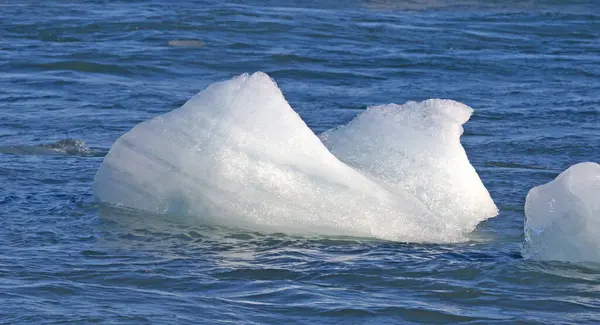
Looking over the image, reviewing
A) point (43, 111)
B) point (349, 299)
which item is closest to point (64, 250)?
point (349, 299)

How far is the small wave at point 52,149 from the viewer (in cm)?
902

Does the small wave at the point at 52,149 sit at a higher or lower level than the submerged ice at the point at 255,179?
lower

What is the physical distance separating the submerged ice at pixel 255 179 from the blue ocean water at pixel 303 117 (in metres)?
0.12

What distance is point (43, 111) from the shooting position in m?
10.8

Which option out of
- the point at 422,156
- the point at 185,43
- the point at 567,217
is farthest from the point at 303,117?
the point at 567,217

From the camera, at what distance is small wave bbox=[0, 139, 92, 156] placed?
9.02 metres

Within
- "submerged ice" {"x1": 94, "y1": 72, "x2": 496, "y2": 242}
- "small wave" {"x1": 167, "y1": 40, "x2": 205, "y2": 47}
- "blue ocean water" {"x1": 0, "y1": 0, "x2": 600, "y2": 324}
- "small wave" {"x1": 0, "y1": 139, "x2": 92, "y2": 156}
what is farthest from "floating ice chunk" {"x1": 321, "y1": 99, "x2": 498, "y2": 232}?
"small wave" {"x1": 167, "y1": 40, "x2": 205, "y2": 47}

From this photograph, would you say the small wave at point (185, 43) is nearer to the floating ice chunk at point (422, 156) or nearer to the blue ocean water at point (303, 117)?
the blue ocean water at point (303, 117)

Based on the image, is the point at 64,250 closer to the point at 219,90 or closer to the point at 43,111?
the point at 219,90

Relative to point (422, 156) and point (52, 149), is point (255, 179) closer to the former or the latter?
point (422, 156)

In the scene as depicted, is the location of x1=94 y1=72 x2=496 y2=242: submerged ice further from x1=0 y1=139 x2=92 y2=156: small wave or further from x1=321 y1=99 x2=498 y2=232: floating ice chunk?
x1=0 y1=139 x2=92 y2=156: small wave

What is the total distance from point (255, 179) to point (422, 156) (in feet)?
3.88

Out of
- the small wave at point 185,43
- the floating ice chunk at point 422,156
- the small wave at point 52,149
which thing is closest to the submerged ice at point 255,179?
the floating ice chunk at point 422,156

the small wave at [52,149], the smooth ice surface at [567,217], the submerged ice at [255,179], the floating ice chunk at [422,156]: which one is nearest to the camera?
the smooth ice surface at [567,217]
